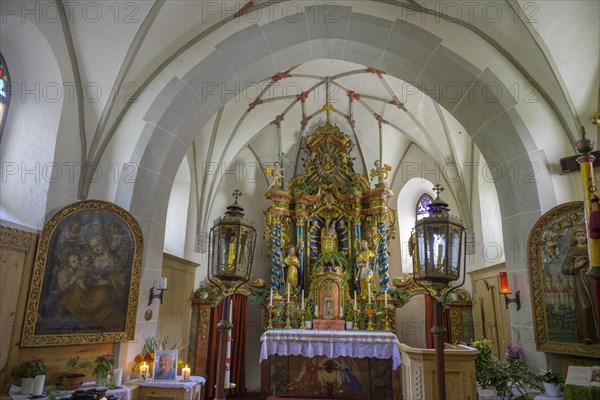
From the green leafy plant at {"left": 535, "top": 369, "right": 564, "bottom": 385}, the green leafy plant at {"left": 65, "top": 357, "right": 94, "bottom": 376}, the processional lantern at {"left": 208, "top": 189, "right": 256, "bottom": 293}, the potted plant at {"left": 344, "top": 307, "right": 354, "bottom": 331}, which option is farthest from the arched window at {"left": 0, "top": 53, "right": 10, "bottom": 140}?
the green leafy plant at {"left": 535, "top": 369, "right": 564, "bottom": 385}

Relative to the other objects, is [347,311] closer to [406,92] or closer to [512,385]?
[512,385]

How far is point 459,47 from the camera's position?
7406 millimetres

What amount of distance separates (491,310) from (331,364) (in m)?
4.07

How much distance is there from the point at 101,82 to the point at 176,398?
5408 millimetres

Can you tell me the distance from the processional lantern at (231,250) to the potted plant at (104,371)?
9.68 ft

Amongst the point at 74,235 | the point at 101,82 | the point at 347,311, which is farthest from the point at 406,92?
the point at 74,235

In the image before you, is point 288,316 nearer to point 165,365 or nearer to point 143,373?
point 165,365

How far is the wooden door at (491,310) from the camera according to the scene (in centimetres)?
920

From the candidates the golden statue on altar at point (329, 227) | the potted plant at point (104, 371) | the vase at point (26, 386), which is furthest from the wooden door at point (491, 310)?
the vase at point (26, 386)

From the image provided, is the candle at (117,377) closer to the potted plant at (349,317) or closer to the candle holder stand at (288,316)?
the candle holder stand at (288,316)

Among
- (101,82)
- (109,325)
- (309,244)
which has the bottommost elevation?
(109,325)

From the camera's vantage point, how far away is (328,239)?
1190 centimetres

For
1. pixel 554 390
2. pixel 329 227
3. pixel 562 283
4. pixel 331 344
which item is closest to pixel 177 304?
pixel 331 344

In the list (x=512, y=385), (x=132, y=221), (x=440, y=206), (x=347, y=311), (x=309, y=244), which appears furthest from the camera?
(x=309, y=244)
